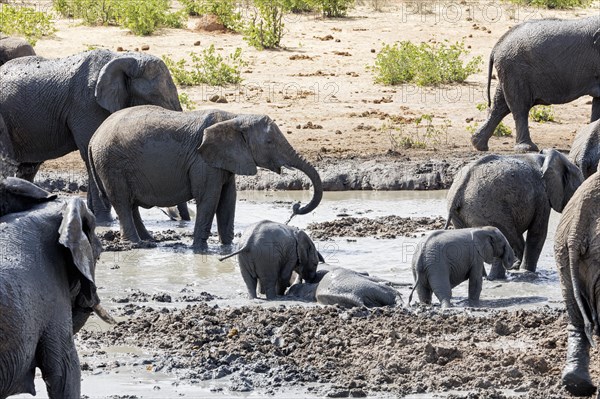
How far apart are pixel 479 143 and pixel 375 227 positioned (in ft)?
13.0

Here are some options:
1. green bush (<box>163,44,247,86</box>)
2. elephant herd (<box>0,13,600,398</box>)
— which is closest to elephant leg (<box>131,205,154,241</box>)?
elephant herd (<box>0,13,600,398</box>)

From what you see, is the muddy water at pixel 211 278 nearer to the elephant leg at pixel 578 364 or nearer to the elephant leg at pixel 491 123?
the elephant leg at pixel 578 364

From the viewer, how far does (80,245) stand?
5.18 metres

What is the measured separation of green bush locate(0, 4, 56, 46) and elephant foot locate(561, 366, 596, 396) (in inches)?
573

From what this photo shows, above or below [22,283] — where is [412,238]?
below

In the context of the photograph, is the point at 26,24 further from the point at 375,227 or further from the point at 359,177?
the point at 375,227

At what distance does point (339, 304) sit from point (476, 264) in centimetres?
102

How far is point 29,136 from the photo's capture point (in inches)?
540

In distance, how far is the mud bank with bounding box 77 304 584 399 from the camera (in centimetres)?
704

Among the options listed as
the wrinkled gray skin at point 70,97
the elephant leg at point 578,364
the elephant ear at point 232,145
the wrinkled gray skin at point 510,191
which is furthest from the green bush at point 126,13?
the elephant leg at point 578,364

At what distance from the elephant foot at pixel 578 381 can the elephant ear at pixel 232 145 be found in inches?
211

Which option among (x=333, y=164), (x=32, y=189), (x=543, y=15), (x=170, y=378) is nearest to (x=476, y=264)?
(x=170, y=378)

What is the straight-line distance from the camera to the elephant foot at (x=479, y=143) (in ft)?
52.3

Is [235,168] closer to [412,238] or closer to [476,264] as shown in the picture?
[412,238]
